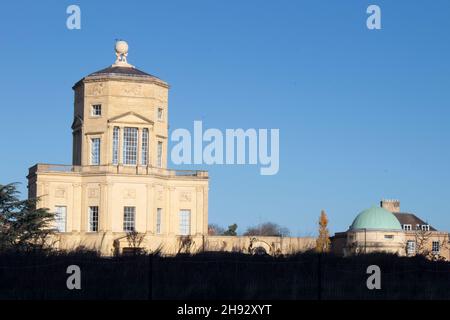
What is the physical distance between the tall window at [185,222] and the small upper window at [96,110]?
1001 centimetres

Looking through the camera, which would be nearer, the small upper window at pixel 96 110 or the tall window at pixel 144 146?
the tall window at pixel 144 146

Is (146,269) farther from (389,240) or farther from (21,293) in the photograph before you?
(389,240)

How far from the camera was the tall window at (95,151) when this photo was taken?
2889 inches

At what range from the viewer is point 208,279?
118 feet

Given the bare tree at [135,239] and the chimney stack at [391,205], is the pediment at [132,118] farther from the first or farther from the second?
the chimney stack at [391,205]

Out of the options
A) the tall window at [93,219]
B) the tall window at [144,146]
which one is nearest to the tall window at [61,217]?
the tall window at [93,219]

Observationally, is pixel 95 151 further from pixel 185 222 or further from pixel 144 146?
pixel 185 222

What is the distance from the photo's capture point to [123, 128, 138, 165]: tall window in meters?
73.1

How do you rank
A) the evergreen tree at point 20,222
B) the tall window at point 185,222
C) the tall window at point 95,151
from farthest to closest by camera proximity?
the tall window at point 185,222, the tall window at point 95,151, the evergreen tree at point 20,222

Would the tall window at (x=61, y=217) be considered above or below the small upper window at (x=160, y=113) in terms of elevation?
below

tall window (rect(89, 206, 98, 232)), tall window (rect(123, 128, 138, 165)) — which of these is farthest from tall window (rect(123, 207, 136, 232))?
tall window (rect(123, 128, 138, 165))

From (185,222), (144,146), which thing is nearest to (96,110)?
(144,146)

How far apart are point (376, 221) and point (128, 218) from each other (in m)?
37.3
